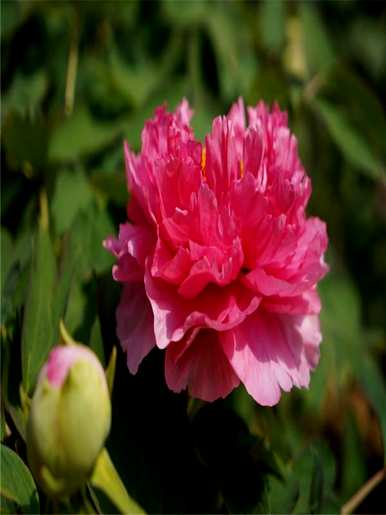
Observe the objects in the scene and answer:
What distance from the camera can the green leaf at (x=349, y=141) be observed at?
0.87 metres

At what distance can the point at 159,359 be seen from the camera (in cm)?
59

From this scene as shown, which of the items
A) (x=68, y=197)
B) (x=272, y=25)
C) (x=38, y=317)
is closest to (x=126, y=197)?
(x=68, y=197)

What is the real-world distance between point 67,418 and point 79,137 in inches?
17.0

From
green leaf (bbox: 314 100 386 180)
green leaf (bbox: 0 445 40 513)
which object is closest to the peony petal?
green leaf (bbox: 0 445 40 513)

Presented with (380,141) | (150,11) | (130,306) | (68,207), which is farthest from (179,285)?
(150,11)

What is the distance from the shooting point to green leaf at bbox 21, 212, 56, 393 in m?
0.54

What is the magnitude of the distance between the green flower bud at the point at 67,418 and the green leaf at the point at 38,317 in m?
0.11

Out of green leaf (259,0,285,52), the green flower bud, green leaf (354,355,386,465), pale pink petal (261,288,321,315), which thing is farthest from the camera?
green leaf (259,0,285,52)

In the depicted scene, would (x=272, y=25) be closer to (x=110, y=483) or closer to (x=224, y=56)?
(x=224, y=56)

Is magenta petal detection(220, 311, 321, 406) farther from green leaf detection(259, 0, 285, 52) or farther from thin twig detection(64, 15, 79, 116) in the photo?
green leaf detection(259, 0, 285, 52)

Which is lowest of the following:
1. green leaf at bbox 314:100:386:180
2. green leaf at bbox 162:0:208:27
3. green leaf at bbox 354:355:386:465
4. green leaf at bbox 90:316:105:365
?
green leaf at bbox 354:355:386:465

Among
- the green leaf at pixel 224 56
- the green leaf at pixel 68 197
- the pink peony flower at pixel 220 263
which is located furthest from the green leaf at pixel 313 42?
the pink peony flower at pixel 220 263

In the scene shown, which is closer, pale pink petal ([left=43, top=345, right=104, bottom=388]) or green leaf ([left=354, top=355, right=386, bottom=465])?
pale pink petal ([left=43, top=345, right=104, bottom=388])

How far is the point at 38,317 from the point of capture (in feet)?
1.83
